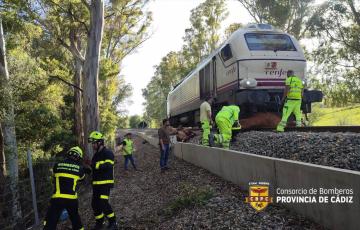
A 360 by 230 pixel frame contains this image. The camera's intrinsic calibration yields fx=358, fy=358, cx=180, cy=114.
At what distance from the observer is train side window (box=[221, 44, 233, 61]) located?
1197 cm

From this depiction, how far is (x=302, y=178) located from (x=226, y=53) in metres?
7.73

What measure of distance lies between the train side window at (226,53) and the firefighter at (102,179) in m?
6.60

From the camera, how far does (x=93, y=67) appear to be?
12.6 metres

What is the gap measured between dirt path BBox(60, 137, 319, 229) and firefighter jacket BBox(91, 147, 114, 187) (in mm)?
1044

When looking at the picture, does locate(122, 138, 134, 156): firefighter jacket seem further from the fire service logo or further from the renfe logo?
the fire service logo

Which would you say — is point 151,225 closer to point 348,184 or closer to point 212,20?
point 348,184

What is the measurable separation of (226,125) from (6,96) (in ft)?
23.6

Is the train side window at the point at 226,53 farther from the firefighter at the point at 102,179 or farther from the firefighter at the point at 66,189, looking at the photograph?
the firefighter at the point at 66,189

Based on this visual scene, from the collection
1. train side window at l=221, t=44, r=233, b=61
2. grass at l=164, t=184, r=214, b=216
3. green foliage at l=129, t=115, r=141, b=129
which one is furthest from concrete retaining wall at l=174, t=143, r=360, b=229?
green foliage at l=129, t=115, r=141, b=129

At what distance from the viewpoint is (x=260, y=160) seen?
6406 millimetres

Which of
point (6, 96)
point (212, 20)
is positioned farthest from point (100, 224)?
point (212, 20)

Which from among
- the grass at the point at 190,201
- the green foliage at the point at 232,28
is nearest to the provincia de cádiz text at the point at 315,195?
the grass at the point at 190,201

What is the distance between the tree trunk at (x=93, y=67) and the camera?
1250cm

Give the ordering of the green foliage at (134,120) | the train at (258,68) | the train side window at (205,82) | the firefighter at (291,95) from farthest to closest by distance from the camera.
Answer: the green foliage at (134,120), the train side window at (205,82), the train at (258,68), the firefighter at (291,95)
